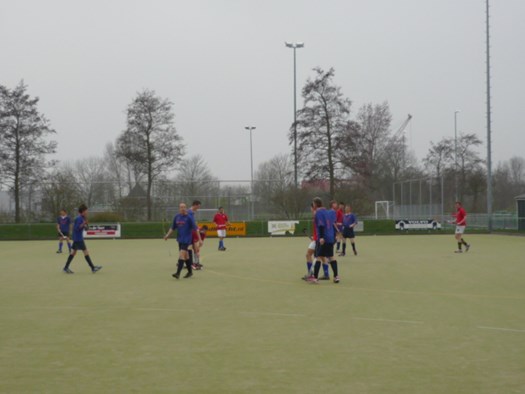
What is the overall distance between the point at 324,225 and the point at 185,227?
374cm

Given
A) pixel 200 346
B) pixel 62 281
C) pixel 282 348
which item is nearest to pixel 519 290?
pixel 282 348

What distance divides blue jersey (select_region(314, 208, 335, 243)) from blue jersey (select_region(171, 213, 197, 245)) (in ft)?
11.1

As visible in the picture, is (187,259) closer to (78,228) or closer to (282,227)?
(78,228)

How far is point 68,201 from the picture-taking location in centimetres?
4209

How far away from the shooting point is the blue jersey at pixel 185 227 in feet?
45.2

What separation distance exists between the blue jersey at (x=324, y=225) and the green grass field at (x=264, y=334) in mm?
1117

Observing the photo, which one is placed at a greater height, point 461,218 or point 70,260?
point 461,218

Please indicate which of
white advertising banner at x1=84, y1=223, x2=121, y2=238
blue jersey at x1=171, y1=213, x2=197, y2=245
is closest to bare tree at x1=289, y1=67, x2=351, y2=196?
white advertising banner at x1=84, y1=223, x2=121, y2=238

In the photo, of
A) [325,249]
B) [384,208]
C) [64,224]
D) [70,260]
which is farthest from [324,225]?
[384,208]

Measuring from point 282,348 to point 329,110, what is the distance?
40.5 metres

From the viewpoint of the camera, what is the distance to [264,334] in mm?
7441

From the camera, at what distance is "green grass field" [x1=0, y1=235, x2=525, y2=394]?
17.8 feet

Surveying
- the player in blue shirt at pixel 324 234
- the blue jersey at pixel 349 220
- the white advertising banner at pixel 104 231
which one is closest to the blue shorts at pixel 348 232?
the blue jersey at pixel 349 220

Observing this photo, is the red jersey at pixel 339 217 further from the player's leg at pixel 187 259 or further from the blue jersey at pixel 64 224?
the blue jersey at pixel 64 224
